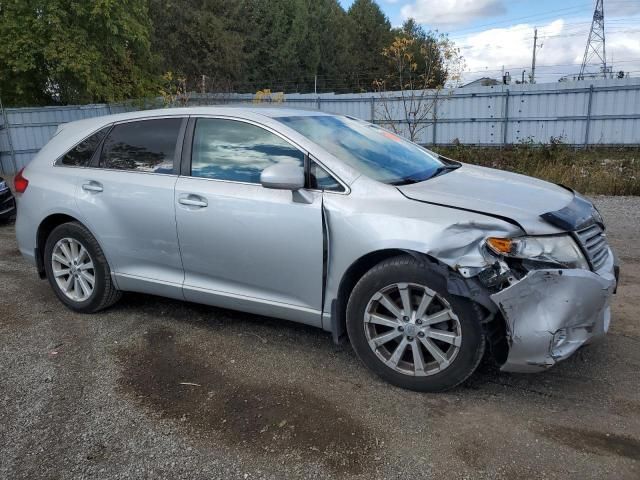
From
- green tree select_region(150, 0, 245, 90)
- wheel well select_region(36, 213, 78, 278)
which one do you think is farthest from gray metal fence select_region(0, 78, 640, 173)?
wheel well select_region(36, 213, 78, 278)

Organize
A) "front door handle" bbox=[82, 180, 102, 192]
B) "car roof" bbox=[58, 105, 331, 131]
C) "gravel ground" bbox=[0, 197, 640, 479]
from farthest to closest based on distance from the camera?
"front door handle" bbox=[82, 180, 102, 192]
"car roof" bbox=[58, 105, 331, 131]
"gravel ground" bbox=[0, 197, 640, 479]

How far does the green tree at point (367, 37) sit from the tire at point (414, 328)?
55599 mm

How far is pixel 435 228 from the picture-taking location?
304 centimetres

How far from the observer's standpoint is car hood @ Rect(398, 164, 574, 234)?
9.98 feet

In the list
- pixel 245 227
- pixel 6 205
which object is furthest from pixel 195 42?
pixel 245 227

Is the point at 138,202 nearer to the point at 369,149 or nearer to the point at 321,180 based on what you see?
the point at 321,180

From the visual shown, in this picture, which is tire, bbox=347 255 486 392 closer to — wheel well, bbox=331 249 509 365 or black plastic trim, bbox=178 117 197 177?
wheel well, bbox=331 249 509 365

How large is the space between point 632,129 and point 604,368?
720 inches

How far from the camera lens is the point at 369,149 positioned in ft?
12.7

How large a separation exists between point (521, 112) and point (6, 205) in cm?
1697

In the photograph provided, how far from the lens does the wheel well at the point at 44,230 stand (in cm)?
460

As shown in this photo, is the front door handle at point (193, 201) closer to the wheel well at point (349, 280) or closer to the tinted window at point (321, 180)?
the tinted window at point (321, 180)

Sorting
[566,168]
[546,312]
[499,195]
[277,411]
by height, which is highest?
[499,195]

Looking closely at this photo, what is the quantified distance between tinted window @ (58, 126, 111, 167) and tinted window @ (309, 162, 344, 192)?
205 cm
